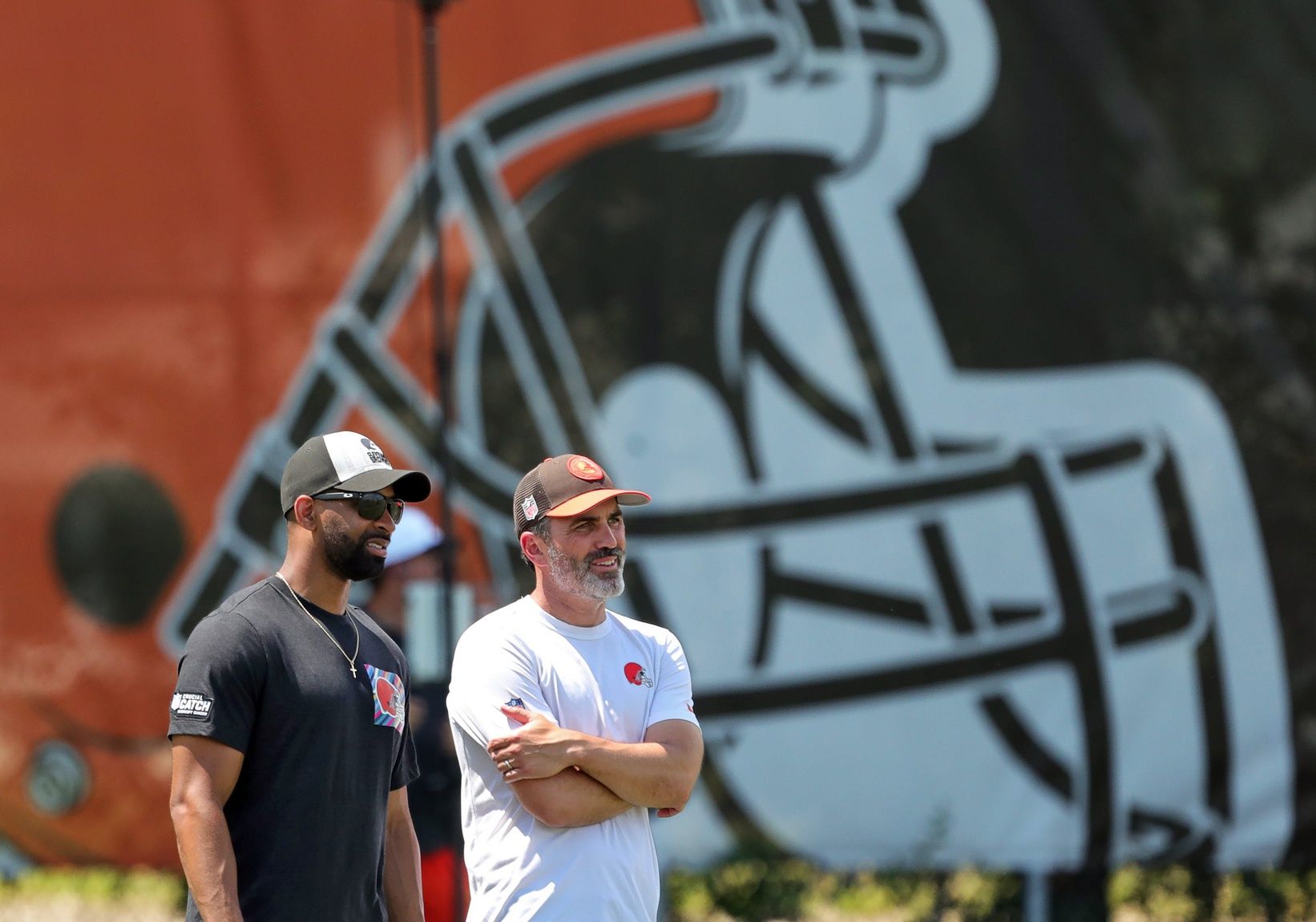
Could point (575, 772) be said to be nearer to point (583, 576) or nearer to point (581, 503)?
point (583, 576)

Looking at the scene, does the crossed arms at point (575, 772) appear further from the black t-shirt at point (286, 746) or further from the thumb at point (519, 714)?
the black t-shirt at point (286, 746)

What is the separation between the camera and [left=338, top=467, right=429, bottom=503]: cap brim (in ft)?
9.19

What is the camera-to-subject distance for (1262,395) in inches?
220

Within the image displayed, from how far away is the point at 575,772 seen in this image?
9.20ft

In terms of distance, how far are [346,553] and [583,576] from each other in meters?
0.44

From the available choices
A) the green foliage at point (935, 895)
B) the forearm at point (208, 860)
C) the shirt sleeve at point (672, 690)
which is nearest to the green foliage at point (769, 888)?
the green foliage at point (935, 895)

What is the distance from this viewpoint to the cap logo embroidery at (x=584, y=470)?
301 centimetres

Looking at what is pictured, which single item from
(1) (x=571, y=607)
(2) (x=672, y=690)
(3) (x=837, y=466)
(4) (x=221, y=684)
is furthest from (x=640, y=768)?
(3) (x=837, y=466)

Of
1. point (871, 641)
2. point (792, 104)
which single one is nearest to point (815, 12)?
point (792, 104)

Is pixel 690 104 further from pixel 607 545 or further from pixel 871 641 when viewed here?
pixel 607 545

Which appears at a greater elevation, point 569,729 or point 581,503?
point 581,503

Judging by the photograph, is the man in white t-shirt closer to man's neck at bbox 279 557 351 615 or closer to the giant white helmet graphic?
man's neck at bbox 279 557 351 615

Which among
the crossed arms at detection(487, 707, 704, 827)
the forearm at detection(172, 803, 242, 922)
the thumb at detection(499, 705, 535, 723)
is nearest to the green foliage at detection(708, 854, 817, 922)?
the crossed arms at detection(487, 707, 704, 827)

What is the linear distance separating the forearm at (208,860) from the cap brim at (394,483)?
595mm
